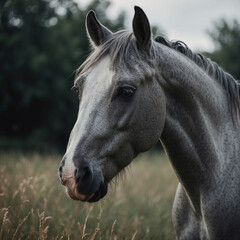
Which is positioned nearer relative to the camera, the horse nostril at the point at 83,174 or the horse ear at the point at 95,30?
the horse nostril at the point at 83,174

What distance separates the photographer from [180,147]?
2611 mm

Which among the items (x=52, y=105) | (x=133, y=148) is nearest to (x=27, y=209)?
(x=133, y=148)

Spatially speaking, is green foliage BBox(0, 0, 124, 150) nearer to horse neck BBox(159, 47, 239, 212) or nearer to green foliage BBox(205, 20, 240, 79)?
green foliage BBox(205, 20, 240, 79)

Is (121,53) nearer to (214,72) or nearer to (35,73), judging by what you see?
(214,72)

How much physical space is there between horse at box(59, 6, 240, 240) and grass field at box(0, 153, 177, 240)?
0.50 m

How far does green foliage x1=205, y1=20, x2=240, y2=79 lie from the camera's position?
21.5m

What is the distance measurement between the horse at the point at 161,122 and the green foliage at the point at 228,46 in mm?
19630

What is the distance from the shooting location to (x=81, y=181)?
2.03 meters

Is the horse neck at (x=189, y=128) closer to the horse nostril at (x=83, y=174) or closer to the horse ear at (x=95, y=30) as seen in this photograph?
the horse ear at (x=95, y=30)

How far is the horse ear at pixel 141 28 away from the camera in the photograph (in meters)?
2.38

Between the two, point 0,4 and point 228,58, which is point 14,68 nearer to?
point 0,4

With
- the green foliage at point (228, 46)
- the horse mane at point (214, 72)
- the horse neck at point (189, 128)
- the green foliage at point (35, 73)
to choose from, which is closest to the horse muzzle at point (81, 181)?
the horse neck at point (189, 128)

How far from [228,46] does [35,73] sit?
14426 millimetres

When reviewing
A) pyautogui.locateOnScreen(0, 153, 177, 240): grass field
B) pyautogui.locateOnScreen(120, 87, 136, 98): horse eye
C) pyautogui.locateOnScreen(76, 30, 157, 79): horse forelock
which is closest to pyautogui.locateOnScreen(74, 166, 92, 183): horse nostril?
pyautogui.locateOnScreen(0, 153, 177, 240): grass field
